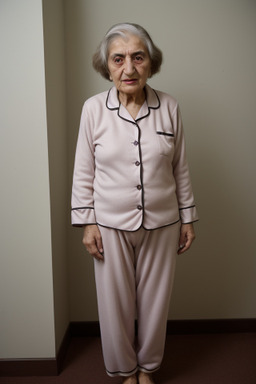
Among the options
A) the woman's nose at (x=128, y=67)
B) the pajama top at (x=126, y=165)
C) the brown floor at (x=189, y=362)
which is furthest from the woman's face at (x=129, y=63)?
the brown floor at (x=189, y=362)

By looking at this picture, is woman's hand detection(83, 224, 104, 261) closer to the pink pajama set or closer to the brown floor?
the pink pajama set

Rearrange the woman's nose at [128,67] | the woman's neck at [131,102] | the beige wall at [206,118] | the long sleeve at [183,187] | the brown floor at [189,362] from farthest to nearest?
the beige wall at [206,118]
the brown floor at [189,362]
the long sleeve at [183,187]
the woman's neck at [131,102]
the woman's nose at [128,67]

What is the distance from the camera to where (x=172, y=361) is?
2061 mm

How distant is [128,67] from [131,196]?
1.83ft

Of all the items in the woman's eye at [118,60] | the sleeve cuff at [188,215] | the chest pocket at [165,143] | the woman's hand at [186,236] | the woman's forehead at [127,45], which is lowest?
the woman's hand at [186,236]

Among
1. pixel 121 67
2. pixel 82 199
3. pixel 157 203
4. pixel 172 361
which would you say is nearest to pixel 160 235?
pixel 157 203

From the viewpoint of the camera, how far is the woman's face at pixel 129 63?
1453 millimetres

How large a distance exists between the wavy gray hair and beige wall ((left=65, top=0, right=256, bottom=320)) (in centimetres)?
51

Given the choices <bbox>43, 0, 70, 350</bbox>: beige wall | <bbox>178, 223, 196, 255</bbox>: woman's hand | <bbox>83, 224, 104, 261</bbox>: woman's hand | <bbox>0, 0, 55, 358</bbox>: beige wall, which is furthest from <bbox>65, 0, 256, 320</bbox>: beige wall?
<bbox>83, 224, 104, 261</bbox>: woman's hand

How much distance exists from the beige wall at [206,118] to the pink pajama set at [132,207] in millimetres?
535

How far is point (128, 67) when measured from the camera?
56.8 inches

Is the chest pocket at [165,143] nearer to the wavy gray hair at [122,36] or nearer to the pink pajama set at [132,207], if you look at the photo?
the pink pajama set at [132,207]

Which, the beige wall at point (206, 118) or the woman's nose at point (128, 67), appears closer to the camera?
the woman's nose at point (128, 67)

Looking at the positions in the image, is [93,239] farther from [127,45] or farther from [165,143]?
[127,45]
